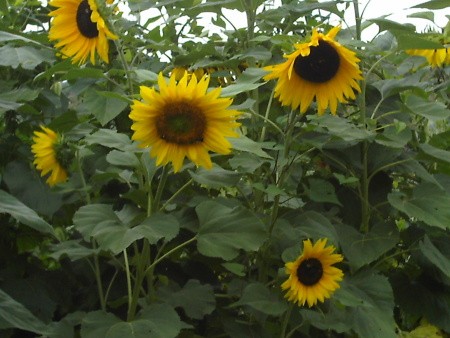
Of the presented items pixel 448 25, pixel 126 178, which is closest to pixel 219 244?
pixel 126 178

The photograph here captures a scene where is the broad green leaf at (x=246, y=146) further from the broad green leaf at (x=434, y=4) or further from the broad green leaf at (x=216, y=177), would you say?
the broad green leaf at (x=434, y=4)

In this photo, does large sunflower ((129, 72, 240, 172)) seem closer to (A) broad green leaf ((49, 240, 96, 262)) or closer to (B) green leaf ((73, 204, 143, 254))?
(B) green leaf ((73, 204, 143, 254))

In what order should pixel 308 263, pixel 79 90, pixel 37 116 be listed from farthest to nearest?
pixel 37 116
pixel 79 90
pixel 308 263

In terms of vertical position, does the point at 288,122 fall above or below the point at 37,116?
above

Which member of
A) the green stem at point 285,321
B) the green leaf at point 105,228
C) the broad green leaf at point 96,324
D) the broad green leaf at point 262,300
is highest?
the green leaf at point 105,228

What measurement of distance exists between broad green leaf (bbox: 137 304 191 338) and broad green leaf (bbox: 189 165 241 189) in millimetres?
197

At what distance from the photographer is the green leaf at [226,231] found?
1.22 m

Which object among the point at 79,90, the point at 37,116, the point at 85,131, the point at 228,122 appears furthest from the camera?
the point at 37,116

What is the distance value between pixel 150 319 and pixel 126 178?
300 mm

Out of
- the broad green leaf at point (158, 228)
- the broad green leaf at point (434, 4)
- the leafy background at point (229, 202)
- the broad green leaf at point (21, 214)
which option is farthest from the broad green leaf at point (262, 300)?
the broad green leaf at point (434, 4)

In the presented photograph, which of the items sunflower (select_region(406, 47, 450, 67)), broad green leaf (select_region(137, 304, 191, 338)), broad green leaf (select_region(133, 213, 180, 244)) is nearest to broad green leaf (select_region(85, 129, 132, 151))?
broad green leaf (select_region(133, 213, 180, 244))

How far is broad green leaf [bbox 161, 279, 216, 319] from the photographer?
1364 millimetres

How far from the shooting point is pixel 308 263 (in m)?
1.38

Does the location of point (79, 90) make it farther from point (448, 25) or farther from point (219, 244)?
point (448, 25)
